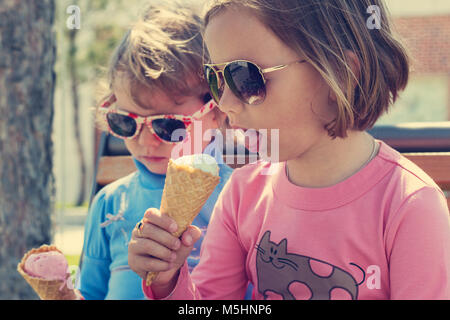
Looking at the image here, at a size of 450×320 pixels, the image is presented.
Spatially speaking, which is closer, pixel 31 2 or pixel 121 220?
pixel 121 220

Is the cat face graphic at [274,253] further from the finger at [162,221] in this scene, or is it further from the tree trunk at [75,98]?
the tree trunk at [75,98]

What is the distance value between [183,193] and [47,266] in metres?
0.42

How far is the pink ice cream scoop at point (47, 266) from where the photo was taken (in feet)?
4.63

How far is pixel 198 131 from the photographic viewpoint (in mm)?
1858

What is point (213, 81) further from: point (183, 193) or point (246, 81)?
point (183, 193)

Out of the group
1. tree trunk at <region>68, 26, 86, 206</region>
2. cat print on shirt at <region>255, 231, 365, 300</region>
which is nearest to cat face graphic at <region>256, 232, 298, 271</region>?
cat print on shirt at <region>255, 231, 365, 300</region>

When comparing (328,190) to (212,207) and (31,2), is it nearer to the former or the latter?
(212,207)

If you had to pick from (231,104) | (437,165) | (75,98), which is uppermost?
(75,98)

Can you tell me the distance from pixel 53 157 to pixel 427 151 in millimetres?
2498

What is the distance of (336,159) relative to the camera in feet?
4.60

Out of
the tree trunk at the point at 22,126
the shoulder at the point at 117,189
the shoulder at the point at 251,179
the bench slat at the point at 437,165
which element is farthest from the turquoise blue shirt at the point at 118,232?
the tree trunk at the point at 22,126

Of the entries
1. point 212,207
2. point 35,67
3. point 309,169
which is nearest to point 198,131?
point 212,207

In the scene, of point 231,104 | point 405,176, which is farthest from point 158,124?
point 405,176

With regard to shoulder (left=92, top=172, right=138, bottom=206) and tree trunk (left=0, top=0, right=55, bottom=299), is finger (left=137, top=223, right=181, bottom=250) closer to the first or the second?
shoulder (left=92, top=172, right=138, bottom=206)
